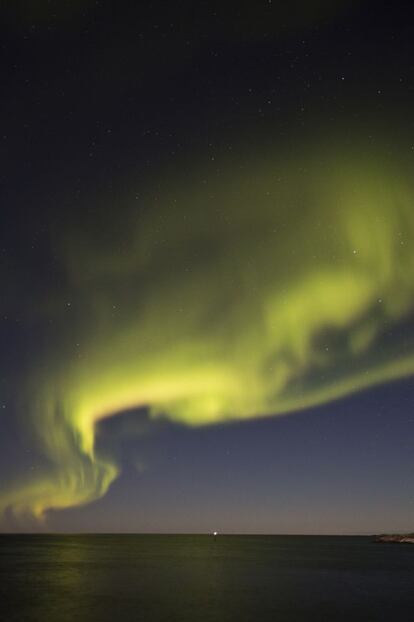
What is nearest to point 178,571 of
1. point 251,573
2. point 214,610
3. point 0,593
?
point 251,573

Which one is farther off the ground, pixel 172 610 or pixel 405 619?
pixel 172 610

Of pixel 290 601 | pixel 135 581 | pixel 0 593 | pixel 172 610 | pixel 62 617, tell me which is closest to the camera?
pixel 62 617

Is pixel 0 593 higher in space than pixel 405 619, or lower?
higher

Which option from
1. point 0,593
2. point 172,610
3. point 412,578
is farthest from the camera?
point 412,578

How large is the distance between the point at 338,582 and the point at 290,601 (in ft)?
60.6

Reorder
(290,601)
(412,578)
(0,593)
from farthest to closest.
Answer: (412,578), (0,593), (290,601)

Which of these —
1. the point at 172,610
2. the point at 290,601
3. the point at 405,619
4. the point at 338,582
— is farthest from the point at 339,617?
the point at 338,582

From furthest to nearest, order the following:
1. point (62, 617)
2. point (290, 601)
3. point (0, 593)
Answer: point (0, 593)
point (290, 601)
point (62, 617)

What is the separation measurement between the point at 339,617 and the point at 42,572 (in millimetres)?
48356

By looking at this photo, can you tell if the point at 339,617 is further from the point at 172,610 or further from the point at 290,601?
the point at 172,610

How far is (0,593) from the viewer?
154 ft

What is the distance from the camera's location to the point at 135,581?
5525 cm

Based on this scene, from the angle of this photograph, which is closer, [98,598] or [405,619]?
[405,619]

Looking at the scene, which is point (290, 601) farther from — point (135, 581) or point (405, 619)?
point (135, 581)
